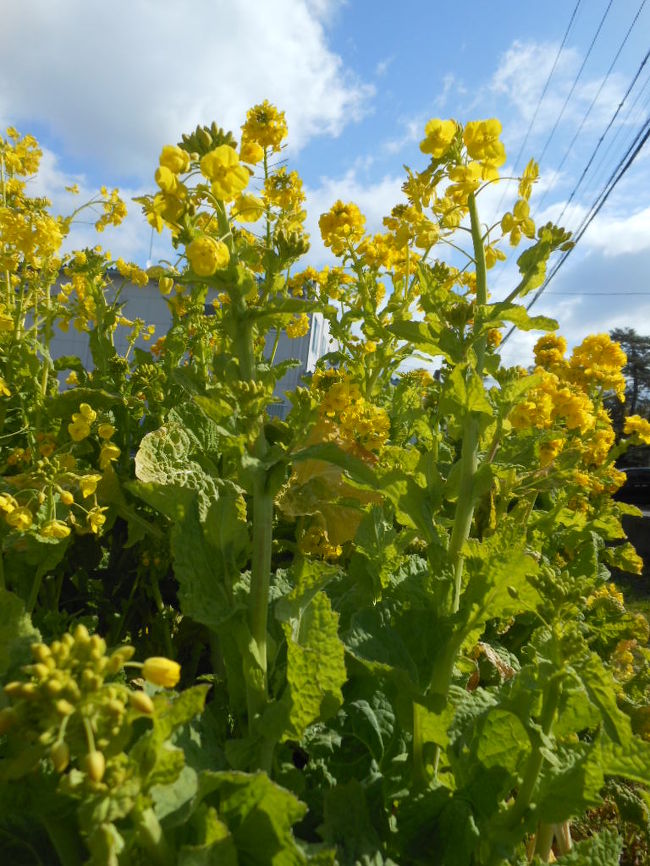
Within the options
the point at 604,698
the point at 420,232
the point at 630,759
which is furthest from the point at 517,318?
the point at 630,759

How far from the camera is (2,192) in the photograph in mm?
2697

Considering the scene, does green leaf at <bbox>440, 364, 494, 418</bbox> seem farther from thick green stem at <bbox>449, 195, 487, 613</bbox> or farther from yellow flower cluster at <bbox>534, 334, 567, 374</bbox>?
yellow flower cluster at <bbox>534, 334, 567, 374</bbox>

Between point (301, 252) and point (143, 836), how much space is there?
109 centimetres

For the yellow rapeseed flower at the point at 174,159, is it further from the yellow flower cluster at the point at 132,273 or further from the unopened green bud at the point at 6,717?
the yellow flower cluster at the point at 132,273

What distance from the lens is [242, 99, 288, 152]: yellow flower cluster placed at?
235 centimetres

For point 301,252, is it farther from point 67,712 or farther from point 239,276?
point 67,712

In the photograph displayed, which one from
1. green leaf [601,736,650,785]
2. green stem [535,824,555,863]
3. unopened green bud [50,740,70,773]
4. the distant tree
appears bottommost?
green stem [535,824,555,863]

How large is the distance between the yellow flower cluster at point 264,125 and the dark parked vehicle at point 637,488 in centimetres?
1292

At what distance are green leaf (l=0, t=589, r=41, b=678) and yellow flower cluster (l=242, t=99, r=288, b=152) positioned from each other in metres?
2.01

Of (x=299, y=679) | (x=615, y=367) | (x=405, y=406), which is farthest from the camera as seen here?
(x=405, y=406)

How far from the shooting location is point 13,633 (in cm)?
95

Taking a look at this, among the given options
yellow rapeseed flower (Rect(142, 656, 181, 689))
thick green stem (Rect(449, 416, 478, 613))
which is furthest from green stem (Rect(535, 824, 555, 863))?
yellow rapeseed flower (Rect(142, 656, 181, 689))

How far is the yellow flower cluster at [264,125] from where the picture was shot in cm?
235

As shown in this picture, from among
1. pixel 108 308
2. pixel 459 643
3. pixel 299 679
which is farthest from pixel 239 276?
pixel 108 308
